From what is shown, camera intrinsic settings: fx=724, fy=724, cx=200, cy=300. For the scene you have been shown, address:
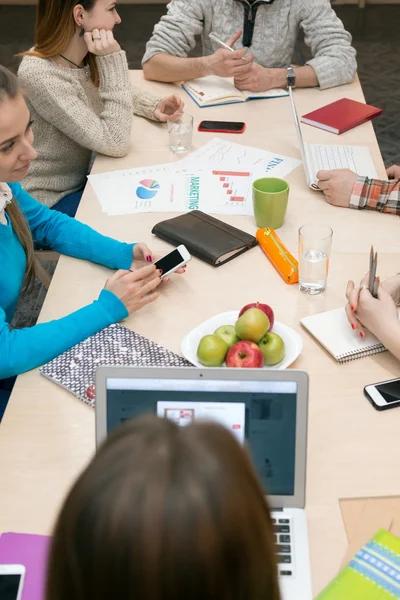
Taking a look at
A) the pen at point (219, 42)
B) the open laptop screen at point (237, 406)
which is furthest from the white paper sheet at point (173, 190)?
the open laptop screen at point (237, 406)

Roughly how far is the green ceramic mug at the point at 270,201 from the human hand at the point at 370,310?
0.39 metres

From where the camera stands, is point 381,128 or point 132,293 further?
point 381,128

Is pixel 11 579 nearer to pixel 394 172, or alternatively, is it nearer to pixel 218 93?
pixel 394 172

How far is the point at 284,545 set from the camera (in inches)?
41.7

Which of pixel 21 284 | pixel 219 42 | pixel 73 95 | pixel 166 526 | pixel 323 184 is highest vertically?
pixel 166 526

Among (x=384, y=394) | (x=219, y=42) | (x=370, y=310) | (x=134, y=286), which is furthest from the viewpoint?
(x=219, y=42)

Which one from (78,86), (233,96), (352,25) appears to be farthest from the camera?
(352,25)

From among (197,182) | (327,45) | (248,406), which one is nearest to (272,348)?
(248,406)

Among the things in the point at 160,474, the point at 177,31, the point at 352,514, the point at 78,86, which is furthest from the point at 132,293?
the point at 177,31

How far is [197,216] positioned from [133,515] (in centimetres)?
146

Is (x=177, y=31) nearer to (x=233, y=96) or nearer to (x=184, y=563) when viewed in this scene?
(x=233, y=96)

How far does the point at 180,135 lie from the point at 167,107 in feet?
0.78

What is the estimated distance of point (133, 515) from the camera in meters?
0.46

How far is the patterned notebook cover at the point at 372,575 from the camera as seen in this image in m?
0.99
